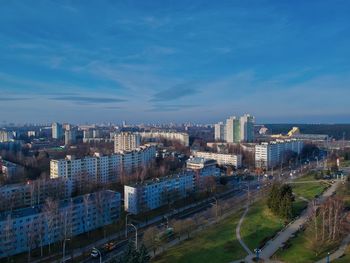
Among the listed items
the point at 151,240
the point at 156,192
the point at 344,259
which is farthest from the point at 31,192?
the point at 344,259

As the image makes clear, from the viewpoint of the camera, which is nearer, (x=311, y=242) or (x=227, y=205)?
(x=311, y=242)

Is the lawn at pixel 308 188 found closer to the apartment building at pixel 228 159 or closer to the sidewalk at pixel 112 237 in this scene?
the sidewalk at pixel 112 237

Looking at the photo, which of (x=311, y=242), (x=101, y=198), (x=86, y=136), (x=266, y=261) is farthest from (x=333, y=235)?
(x=86, y=136)

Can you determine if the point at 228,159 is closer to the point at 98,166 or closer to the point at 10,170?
the point at 98,166

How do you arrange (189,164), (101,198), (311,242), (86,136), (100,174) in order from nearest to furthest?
(311,242) → (101,198) → (100,174) → (189,164) → (86,136)

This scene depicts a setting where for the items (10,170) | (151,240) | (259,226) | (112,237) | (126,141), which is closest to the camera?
(151,240)

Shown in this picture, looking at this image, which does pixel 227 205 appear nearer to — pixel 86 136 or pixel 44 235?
pixel 44 235

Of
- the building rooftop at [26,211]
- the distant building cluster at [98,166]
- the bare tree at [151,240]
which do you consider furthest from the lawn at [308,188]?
the building rooftop at [26,211]
